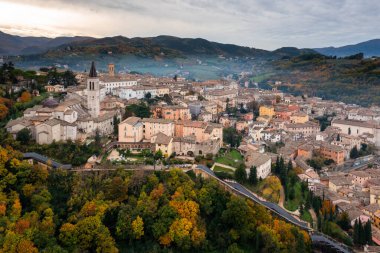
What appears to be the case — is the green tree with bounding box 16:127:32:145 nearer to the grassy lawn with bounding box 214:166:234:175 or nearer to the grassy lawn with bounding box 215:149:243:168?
the grassy lawn with bounding box 214:166:234:175

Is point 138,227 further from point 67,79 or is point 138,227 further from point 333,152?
point 333,152

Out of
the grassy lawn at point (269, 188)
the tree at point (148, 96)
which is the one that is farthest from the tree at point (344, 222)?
the tree at point (148, 96)

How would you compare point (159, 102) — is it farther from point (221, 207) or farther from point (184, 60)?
point (184, 60)

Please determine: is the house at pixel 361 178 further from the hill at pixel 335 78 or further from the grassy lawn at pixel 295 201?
the hill at pixel 335 78

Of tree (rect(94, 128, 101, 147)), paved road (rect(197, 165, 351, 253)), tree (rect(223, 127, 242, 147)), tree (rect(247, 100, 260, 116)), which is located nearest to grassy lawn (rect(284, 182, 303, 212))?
paved road (rect(197, 165, 351, 253))

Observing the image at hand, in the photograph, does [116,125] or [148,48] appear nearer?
[116,125]

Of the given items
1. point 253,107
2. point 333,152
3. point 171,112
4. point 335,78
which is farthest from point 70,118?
point 335,78

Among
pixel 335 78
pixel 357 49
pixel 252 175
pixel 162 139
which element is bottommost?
pixel 252 175
